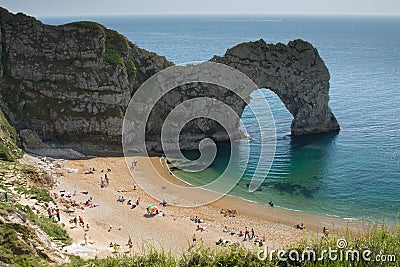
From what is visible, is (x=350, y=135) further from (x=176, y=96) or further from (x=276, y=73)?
(x=176, y=96)

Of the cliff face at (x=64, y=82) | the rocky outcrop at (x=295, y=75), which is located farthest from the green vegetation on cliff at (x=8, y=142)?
the rocky outcrop at (x=295, y=75)

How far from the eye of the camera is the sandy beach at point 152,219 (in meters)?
28.5

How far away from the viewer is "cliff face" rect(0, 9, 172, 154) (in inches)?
1848

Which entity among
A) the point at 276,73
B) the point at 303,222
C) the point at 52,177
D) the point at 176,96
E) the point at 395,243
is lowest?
the point at 303,222

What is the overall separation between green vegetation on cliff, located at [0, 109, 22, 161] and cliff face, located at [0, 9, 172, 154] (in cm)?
334

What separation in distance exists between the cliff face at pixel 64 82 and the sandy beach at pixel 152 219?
6.02 metres

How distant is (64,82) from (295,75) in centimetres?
3155

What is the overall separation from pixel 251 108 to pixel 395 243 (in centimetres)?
5399

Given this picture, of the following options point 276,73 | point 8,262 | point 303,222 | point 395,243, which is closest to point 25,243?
point 8,262

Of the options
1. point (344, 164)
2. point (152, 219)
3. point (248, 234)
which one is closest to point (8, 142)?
point (152, 219)

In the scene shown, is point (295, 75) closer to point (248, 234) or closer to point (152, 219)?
point (248, 234)

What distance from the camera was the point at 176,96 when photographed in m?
52.5

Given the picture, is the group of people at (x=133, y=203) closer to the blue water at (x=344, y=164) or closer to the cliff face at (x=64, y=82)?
the blue water at (x=344, y=164)

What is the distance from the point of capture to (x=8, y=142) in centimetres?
3959
